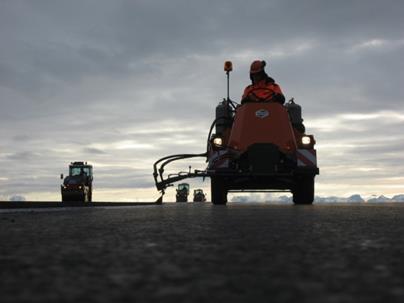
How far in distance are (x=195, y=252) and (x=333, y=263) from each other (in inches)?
29.5

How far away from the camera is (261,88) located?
48.5ft

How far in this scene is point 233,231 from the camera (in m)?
4.67

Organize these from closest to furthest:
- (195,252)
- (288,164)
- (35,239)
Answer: (195,252), (35,239), (288,164)

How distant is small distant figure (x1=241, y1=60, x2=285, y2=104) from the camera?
14750 mm

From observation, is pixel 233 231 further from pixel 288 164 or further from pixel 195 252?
pixel 288 164

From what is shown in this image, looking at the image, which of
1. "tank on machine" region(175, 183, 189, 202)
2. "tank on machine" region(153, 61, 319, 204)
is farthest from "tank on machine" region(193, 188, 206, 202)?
"tank on machine" region(153, 61, 319, 204)

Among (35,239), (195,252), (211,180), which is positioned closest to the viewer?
(195,252)

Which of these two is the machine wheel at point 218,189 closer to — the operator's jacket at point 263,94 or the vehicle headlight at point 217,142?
the vehicle headlight at point 217,142

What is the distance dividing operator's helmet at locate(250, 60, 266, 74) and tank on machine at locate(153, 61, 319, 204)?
0.86 meters

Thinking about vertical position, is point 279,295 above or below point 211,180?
below

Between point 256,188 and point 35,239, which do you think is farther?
point 256,188

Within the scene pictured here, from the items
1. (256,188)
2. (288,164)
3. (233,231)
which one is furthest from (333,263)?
(256,188)

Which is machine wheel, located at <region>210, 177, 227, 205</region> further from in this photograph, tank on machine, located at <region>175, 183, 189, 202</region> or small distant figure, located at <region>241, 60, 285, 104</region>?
tank on machine, located at <region>175, 183, 189, 202</region>

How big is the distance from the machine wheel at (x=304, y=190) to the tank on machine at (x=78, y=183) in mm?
18105
